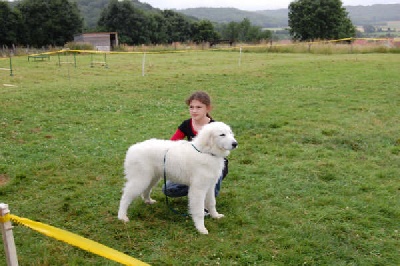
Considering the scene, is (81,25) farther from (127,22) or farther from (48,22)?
(127,22)

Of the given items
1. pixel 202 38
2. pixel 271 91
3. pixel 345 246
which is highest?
pixel 202 38

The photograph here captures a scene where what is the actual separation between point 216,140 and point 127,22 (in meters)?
72.8

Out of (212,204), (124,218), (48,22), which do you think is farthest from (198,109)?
(48,22)

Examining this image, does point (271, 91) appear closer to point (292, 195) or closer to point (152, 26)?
point (292, 195)

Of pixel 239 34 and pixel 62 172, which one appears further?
pixel 239 34

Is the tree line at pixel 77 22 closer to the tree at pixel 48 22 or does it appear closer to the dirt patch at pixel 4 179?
the tree at pixel 48 22

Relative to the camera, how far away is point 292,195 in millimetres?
5387

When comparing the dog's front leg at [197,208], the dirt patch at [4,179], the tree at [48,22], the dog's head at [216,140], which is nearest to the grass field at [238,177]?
the dirt patch at [4,179]

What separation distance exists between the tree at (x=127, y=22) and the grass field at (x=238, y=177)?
6183 cm

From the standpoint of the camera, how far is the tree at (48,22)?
61688 millimetres

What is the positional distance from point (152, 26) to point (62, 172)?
72.3 metres

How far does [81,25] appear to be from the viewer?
64688mm

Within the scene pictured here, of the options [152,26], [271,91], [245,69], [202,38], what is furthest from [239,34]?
[271,91]

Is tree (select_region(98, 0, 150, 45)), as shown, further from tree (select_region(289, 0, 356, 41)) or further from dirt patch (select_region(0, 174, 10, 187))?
dirt patch (select_region(0, 174, 10, 187))
